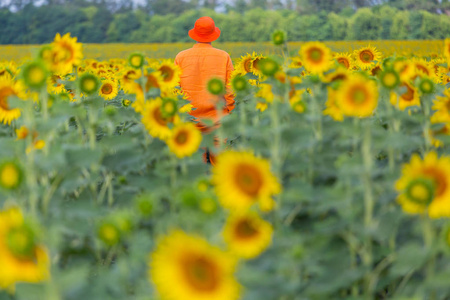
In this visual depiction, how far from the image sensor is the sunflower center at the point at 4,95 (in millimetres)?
2318

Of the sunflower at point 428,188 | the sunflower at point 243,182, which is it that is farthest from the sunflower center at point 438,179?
the sunflower at point 243,182

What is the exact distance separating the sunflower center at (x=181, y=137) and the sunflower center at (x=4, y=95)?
77cm

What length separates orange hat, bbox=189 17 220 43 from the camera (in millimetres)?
4137

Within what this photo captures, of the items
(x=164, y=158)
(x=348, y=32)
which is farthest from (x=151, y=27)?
(x=164, y=158)

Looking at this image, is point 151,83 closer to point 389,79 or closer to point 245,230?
point 389,79

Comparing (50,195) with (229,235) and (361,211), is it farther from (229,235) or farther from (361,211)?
(361,211)

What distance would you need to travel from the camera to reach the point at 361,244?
186cm

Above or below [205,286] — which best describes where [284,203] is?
below

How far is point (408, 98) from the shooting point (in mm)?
2309

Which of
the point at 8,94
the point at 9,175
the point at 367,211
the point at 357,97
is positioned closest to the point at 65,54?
the point at 8,94

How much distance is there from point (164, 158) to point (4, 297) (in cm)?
92

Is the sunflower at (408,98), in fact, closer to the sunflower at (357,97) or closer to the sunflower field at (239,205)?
the sunflower field at (239,205)

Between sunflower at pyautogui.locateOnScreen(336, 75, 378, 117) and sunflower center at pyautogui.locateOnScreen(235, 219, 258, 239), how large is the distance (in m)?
0.51

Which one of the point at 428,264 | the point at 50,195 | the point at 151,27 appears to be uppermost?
the point at 50,195
